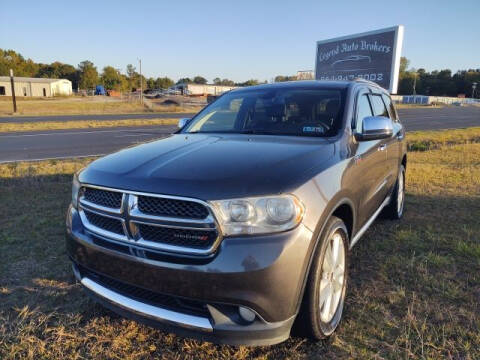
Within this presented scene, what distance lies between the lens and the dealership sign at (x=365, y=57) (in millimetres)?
17047

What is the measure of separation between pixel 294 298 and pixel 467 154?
9771 mm

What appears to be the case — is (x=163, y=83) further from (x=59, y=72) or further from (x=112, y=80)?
(x=59, y=72)

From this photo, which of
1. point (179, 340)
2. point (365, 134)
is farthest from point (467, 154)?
point (179, 340)

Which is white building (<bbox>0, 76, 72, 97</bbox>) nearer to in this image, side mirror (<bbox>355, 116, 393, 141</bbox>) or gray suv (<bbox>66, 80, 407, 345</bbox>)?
gray suv (<bbox>66, 80, 407, 345</bbox>)

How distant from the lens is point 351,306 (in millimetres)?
2912

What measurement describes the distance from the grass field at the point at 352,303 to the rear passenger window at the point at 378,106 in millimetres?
1413

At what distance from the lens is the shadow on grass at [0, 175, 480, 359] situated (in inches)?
95.5

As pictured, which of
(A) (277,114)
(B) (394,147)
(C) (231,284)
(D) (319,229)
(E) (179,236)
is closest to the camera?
(C) (231,284)

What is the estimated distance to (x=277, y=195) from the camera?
6.49 ft

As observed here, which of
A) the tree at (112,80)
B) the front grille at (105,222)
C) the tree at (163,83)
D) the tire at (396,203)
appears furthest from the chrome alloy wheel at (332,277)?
the tree at (163,83)

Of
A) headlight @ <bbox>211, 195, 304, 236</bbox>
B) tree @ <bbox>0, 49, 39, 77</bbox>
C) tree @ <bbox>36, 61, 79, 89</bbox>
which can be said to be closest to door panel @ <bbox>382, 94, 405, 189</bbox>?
headlight @ <bbox>211, 195, 304, 236</bbox>

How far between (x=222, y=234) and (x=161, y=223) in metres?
0.35

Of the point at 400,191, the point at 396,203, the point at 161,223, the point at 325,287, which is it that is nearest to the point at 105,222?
the point at 161,223

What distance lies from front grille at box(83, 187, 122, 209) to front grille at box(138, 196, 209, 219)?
0.20 m
